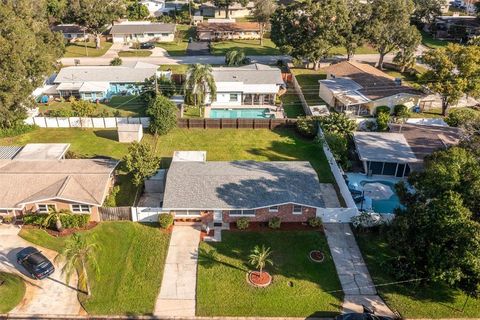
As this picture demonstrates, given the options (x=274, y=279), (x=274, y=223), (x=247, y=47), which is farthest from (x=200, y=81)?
(x=247, y=47)

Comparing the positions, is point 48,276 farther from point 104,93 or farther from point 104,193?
point 104,93

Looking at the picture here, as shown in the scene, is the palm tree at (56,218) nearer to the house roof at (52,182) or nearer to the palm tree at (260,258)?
the house roof at (52,182)

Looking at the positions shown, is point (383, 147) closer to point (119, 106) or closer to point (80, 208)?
point (80, 208)

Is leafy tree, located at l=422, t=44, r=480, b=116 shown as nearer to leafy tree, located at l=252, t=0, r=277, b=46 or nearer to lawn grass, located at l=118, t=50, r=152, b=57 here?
leafy tree, located at l=252, t=0, r=277, b=46

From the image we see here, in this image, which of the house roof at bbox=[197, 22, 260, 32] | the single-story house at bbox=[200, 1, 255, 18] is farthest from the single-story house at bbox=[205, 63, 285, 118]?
the single-story house at bbox=[200, 1, 255, 18]

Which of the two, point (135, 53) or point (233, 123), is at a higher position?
point (135, 53)

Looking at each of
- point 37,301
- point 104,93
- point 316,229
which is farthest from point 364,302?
point 104,93
